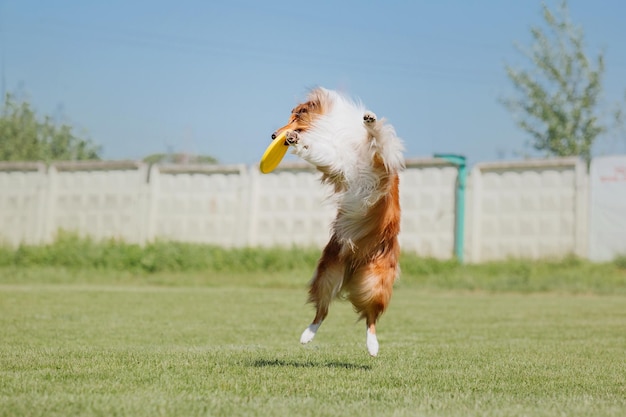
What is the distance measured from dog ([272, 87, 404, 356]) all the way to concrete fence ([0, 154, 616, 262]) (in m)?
12.9

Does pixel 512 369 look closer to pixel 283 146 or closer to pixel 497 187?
pixel 283 146

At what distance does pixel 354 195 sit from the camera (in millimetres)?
7148

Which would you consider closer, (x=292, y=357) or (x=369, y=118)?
(x=369, y=118)

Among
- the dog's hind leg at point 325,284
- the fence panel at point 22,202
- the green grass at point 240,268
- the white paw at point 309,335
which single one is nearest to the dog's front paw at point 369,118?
the dog's hind leg at point 325,284

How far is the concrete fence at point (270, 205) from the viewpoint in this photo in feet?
66.1

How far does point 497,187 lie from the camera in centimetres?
2062

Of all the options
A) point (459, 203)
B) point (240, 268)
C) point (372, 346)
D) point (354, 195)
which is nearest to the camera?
point (354, 195)

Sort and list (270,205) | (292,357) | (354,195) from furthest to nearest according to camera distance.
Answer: (270,205) < (292,357) < (354,195)

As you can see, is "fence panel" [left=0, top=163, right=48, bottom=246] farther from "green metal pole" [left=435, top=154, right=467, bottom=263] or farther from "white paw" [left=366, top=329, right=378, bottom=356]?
"white paw" [left=366, top=329, right=378, bottom=356]

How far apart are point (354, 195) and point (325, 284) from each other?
80 centimetres

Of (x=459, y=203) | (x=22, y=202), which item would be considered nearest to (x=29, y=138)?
(x=22, y=202)

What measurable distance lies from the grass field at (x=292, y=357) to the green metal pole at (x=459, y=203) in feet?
13.1

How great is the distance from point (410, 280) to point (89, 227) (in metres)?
9.01

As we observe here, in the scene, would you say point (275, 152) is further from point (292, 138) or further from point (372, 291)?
point (372, 291)
